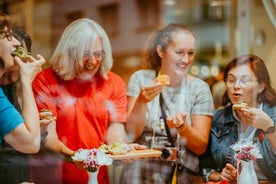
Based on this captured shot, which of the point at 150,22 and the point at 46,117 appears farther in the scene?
the point at 150,22

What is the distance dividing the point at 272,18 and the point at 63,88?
108cm

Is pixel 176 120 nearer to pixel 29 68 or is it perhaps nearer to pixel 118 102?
pixel 118 102

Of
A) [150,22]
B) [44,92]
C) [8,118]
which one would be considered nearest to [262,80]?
[150,22]

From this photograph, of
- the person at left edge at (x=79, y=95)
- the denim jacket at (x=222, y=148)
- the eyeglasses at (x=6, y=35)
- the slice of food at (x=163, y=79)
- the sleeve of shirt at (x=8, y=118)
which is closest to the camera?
the sleeve of shirt at (x=8, y=118)

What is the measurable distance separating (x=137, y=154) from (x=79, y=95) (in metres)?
0.37

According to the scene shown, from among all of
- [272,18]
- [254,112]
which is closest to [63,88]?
[254,112]

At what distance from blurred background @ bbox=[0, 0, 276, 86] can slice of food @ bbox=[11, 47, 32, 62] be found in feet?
0.26

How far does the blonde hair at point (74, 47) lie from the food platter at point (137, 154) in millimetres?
377

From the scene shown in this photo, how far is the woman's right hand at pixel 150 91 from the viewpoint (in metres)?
2.26

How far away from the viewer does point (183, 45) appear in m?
2.31

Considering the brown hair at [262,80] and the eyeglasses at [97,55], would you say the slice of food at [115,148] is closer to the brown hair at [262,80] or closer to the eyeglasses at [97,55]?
the eyeglasses at [97,55]

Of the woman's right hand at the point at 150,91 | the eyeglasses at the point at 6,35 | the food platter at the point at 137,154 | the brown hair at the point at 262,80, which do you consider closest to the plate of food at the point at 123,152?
the food platter at the point at 137,154

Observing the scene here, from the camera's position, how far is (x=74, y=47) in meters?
2.18

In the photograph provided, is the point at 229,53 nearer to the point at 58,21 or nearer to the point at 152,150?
the point at 152,150
